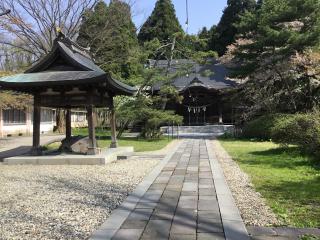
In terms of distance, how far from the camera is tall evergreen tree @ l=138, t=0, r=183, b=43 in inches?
2066

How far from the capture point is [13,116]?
35.7 meters

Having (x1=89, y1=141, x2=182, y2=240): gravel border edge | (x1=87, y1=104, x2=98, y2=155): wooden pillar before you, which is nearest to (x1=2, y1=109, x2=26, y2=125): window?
(x1=87, y1=104, x2=98, y2=155): wooden pillar

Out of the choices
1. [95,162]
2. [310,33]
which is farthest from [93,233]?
[310,33]

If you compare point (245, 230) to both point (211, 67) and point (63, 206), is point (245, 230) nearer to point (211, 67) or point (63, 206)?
point (63, 206)

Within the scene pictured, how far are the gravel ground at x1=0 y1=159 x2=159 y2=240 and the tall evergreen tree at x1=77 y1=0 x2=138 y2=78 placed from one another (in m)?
23.2

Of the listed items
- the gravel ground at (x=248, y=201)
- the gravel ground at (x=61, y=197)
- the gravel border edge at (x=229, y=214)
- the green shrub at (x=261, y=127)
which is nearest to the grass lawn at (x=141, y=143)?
the green shrub at (x=261, y=127)

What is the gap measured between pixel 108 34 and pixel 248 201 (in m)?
30.2

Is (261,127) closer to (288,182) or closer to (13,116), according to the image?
(288,182)

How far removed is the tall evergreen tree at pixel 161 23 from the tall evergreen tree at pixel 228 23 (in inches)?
193

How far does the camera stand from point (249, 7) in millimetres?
51656

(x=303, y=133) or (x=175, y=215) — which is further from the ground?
(x=303, y=133)

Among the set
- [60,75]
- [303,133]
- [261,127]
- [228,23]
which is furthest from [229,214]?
[228,23]

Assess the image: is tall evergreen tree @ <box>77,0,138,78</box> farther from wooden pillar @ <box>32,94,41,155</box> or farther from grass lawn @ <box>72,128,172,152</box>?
wooden pillar @ <box>32,94,41,155</box>

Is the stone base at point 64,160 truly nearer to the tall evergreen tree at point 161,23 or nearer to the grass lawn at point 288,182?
the grass lawn at point 288,182
